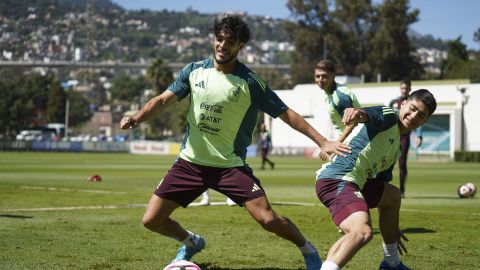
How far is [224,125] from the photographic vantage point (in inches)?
372

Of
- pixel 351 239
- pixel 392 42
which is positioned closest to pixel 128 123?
pixel 351 239

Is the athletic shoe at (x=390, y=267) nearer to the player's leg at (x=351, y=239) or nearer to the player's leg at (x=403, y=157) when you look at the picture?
the player's leg at (x=351, y=239)

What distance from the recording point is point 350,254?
8.16 meters

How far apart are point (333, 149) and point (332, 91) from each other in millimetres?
5311

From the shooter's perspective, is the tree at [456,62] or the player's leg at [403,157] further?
the tree at [456,62]

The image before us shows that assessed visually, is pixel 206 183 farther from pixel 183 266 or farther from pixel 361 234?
pixel 361 234

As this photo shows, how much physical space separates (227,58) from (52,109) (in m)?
152

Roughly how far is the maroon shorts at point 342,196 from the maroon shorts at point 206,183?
2.35 ft

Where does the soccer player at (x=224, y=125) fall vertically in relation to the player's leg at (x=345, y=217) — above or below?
above

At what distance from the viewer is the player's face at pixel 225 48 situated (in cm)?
926

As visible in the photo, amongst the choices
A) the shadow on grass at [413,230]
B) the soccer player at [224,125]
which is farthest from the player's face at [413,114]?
the shadow on grass at [413,230]

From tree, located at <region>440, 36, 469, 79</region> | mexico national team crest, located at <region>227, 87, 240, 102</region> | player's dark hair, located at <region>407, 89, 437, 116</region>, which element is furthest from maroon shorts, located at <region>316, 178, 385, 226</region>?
tree, located at <region>440, 36, 469, 79</region>

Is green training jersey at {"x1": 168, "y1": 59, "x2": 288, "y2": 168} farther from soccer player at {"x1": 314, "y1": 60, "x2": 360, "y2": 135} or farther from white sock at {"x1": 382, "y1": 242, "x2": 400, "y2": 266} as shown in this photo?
soccer player at {"x1": 314, "y1": 60, "x2": 360, "y2": 135}

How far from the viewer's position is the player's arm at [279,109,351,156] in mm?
8828
